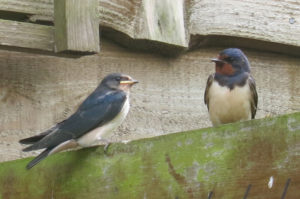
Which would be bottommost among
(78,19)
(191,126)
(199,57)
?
(191,126)

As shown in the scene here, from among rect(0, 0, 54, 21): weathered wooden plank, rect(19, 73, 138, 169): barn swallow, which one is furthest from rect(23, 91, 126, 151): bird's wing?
rect(0, 0, 54, 21): weathered wooden plank

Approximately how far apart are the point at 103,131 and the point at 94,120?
6 cm

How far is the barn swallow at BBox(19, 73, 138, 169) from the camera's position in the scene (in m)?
3.16

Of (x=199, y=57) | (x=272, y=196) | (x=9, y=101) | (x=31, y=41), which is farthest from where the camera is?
(x=199, y=57)

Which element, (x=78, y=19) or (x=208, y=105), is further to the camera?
(x=208, y=105)

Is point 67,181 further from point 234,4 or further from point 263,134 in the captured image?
point 234,4

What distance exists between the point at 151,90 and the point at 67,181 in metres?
0.84

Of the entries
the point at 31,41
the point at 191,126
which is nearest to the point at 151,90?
the point at 191,126

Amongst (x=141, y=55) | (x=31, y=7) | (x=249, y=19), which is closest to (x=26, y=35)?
(x=31, y=7)

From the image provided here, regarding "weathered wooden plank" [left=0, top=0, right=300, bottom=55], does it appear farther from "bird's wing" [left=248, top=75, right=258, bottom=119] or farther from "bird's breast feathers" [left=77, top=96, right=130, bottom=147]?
"bird's breast feathers" [left=77, top=96, right=130, bottom=147]

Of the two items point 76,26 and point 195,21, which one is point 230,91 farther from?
point 76,26

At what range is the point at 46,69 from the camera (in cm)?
347

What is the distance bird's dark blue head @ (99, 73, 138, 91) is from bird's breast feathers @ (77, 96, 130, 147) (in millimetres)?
85

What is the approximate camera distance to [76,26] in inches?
128
